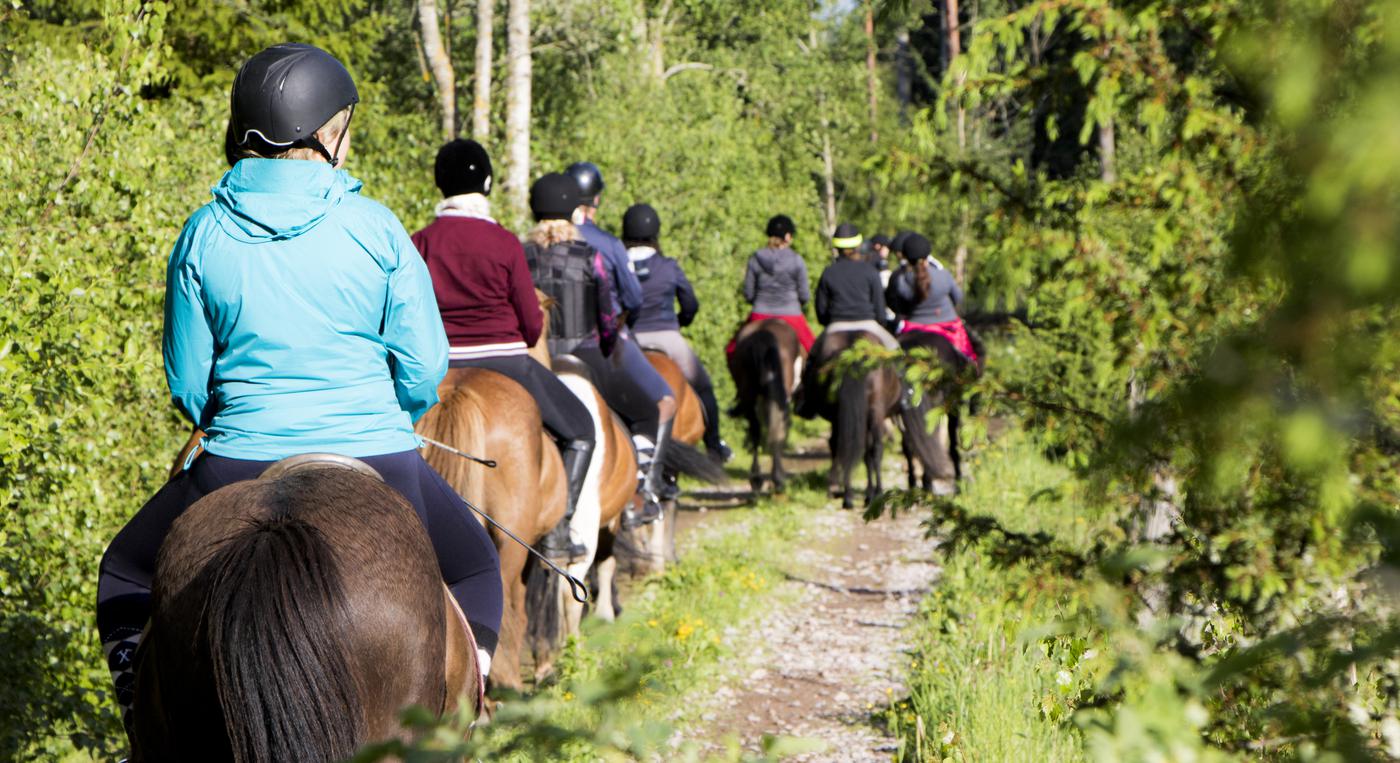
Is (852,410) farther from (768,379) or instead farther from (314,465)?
(314,465)

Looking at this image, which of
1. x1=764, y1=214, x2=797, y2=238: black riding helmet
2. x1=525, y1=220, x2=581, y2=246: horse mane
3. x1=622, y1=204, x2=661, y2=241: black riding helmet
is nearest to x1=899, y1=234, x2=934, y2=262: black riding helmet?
x1=764, y1=214, x2=797, y2=238: black riding helmet

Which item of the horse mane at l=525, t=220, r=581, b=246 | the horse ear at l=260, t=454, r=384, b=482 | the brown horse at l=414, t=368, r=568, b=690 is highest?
the horse mane at l=525, t=220, r=581, b=246

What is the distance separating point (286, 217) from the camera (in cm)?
341

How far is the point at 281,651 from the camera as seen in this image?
2691mm

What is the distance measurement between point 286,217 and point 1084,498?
2122 millimetres

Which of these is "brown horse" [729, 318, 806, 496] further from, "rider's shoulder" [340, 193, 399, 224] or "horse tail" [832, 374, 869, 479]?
"rider's shoulder" [340, 193, 399, 224]

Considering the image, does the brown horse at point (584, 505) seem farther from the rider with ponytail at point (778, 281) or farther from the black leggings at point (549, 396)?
the rider with ponytail at point (778, 281)

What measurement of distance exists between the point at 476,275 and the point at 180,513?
2.76m

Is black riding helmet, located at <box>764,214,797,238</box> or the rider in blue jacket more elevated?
black riding helmet, located at <box>764,214,797,238</box>

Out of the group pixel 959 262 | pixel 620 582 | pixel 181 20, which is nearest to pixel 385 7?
pixel 181 20

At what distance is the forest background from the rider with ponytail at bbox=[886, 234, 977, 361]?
6936 millimetres

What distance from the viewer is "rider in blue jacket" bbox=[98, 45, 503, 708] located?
3.38 m

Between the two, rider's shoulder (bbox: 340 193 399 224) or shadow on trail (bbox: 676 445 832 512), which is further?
shadow on trail (bbox: 676 445 832 512)

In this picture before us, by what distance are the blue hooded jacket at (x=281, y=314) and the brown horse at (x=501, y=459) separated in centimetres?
196
